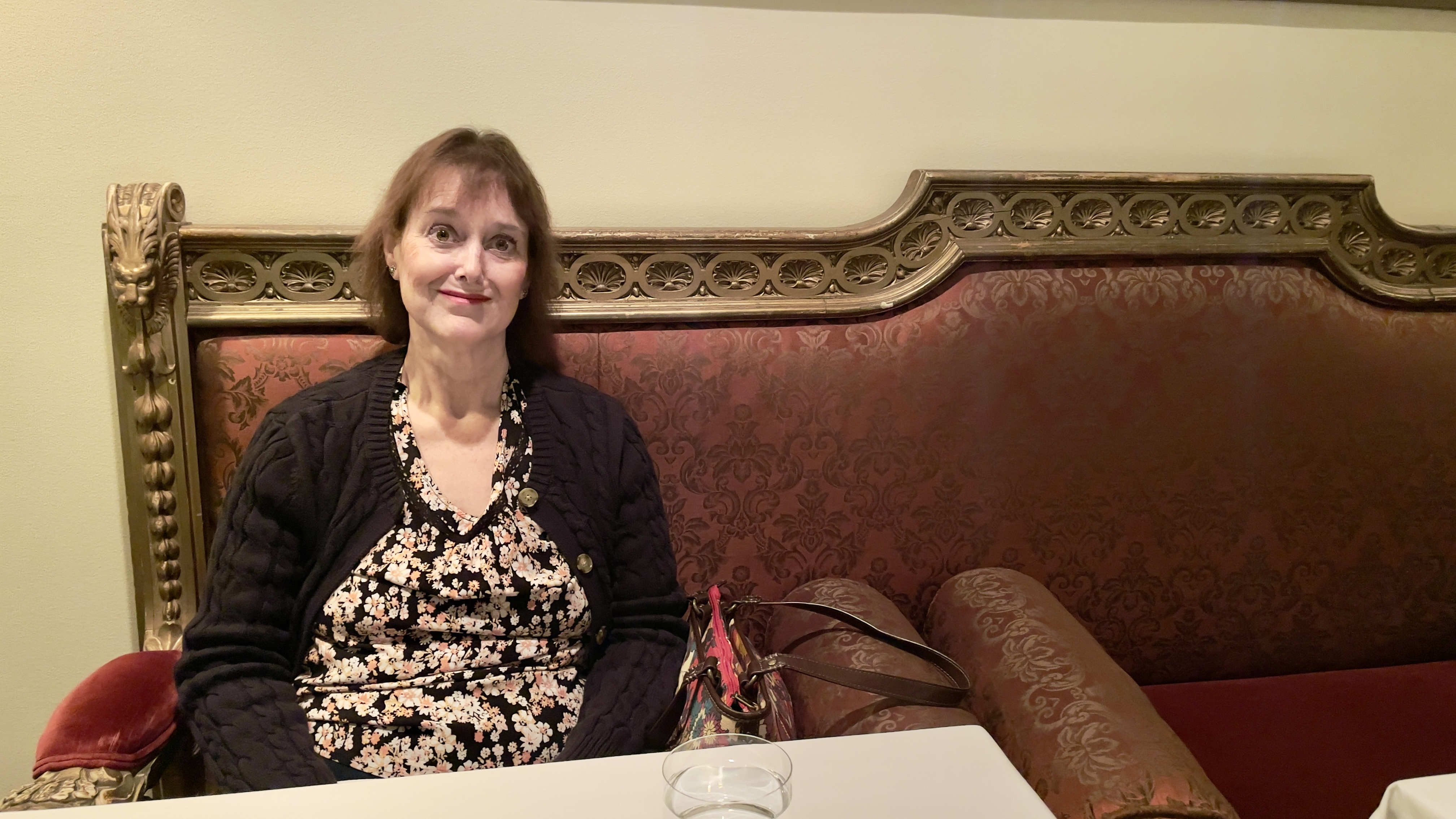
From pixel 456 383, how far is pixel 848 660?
0.73 metres

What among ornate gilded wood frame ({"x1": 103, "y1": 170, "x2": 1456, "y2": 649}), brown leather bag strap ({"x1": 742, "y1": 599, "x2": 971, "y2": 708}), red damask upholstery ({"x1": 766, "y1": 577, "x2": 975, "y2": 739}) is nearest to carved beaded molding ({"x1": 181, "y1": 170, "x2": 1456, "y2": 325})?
ornate gilded wood frame ({"x1": 103, "y1": 170, "x2": 1456, "y2": 649})

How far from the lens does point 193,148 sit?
1.60 m

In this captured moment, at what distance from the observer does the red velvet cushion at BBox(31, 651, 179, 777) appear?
1.17 metres

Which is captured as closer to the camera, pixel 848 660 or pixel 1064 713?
pixel 1064 713

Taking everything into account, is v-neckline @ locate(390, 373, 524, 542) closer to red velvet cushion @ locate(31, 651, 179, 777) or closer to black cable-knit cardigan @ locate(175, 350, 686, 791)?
black cable-knit cardigan @ locate(175, 350, 686, 791)

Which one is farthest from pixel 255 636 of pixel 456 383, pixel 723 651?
pixel 723 651

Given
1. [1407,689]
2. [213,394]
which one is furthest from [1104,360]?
[213,394]

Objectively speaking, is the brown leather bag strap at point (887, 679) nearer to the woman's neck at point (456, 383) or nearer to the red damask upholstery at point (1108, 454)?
the red damask upholstery at point (1108, 454)

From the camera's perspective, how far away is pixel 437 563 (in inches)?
51.1

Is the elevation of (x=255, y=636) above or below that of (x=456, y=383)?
below

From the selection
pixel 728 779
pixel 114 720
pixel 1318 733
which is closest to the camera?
pixel 728 779

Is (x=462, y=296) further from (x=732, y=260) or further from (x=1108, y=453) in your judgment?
(x=1108, y=453)

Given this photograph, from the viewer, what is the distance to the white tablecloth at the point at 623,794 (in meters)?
0.83

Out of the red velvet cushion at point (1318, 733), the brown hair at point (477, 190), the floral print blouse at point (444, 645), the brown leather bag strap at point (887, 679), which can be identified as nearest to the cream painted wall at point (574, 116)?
the brown hair at point (477, 190)
